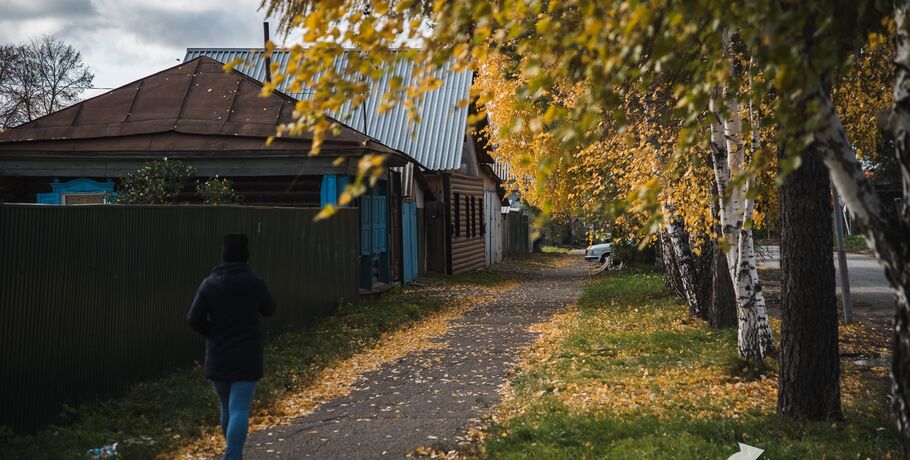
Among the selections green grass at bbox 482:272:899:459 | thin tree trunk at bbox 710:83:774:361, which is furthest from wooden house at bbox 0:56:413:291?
thin tree trunk at bbox 710:83:774:361

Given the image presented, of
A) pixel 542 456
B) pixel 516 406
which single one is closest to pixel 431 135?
pixel 516 406

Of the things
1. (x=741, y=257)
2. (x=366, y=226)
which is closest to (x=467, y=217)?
(x=366, y=226)

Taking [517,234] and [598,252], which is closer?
[598,252]

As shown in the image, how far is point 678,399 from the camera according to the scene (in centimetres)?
861

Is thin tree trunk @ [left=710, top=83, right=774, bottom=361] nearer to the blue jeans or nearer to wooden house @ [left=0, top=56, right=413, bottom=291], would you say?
the blue jeans

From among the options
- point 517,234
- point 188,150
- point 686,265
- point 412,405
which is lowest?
point 412,405

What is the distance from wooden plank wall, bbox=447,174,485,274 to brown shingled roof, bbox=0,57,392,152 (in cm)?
1034

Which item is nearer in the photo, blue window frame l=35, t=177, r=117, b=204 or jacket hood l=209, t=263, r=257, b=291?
jacket hood l=209, t=263, r=257, b=291

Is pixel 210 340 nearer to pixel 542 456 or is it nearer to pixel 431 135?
pixel 542 456

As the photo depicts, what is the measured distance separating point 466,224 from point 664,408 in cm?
2398

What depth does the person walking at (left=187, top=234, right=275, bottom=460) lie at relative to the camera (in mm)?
6277

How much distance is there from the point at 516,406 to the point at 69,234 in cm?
448

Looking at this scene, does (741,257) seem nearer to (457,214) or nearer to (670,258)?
(670,258)

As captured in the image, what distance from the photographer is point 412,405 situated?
9.11 meters
